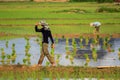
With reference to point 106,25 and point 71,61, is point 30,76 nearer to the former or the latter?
→ point 71,61

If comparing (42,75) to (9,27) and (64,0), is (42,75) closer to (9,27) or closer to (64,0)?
(9,27)

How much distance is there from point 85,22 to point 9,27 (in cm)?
677

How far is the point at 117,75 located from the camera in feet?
47.7

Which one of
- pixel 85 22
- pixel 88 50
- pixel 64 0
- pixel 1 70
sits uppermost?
pixel 1 70

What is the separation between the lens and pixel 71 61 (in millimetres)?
17047

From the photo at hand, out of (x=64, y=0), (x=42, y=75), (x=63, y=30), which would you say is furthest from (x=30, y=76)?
(x=64, y=0)

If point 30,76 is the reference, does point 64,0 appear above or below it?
below

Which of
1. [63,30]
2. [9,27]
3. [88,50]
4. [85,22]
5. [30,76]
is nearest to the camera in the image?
[30,76]

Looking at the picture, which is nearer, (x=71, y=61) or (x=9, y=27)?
(x=71, y=61)

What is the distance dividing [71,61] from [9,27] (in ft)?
64.2

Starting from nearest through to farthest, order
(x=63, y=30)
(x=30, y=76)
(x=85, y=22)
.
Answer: (x=30, y=76)
(x=63, y=30)
(x=85, y=22)

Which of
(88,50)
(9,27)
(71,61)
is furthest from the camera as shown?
(9,27)

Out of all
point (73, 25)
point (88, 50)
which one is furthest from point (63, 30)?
point (88, 50)

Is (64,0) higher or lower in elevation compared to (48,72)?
lower
